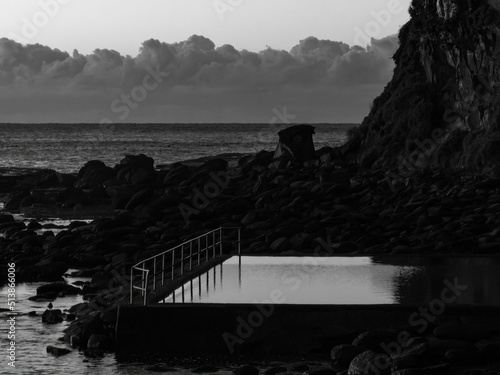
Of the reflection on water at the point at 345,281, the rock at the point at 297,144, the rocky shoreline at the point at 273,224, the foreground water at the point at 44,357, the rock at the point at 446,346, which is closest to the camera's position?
the rock at the point at 446,346

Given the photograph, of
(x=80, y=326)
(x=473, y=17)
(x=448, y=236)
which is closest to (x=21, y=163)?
(x=473, y=17)

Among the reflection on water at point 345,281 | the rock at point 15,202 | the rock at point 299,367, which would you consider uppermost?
the reflection on water at point 345,281

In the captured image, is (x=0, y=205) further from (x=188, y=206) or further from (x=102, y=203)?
(x=188, y=206)

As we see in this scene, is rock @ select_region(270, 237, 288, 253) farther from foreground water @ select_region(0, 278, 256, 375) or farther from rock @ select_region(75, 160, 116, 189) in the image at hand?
rock @ select_region(75, 160, 116, 189)

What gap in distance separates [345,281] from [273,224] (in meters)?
12.8

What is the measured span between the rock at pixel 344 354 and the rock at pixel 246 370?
128 cm

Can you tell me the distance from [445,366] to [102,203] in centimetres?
3932

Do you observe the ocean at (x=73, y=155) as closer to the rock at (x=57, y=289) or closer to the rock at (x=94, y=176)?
the rock at (x=57, y=289)

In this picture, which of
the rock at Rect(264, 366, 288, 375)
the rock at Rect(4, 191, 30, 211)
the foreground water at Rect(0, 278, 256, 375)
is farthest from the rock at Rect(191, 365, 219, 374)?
the rock at Rect(4, 191, 30, 211)

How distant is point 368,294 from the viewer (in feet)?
60.2

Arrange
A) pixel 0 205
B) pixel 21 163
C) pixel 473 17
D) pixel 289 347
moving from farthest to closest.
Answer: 1. pixel 21 163
2. pixel 0 205
3. pixel 473 17
4. pixel 289 347

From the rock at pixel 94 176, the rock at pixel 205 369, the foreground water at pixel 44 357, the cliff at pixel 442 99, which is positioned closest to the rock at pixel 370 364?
the foreground water at pixel 44 357

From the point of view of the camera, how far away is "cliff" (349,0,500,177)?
123ft

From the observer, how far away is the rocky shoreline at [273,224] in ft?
84.4
